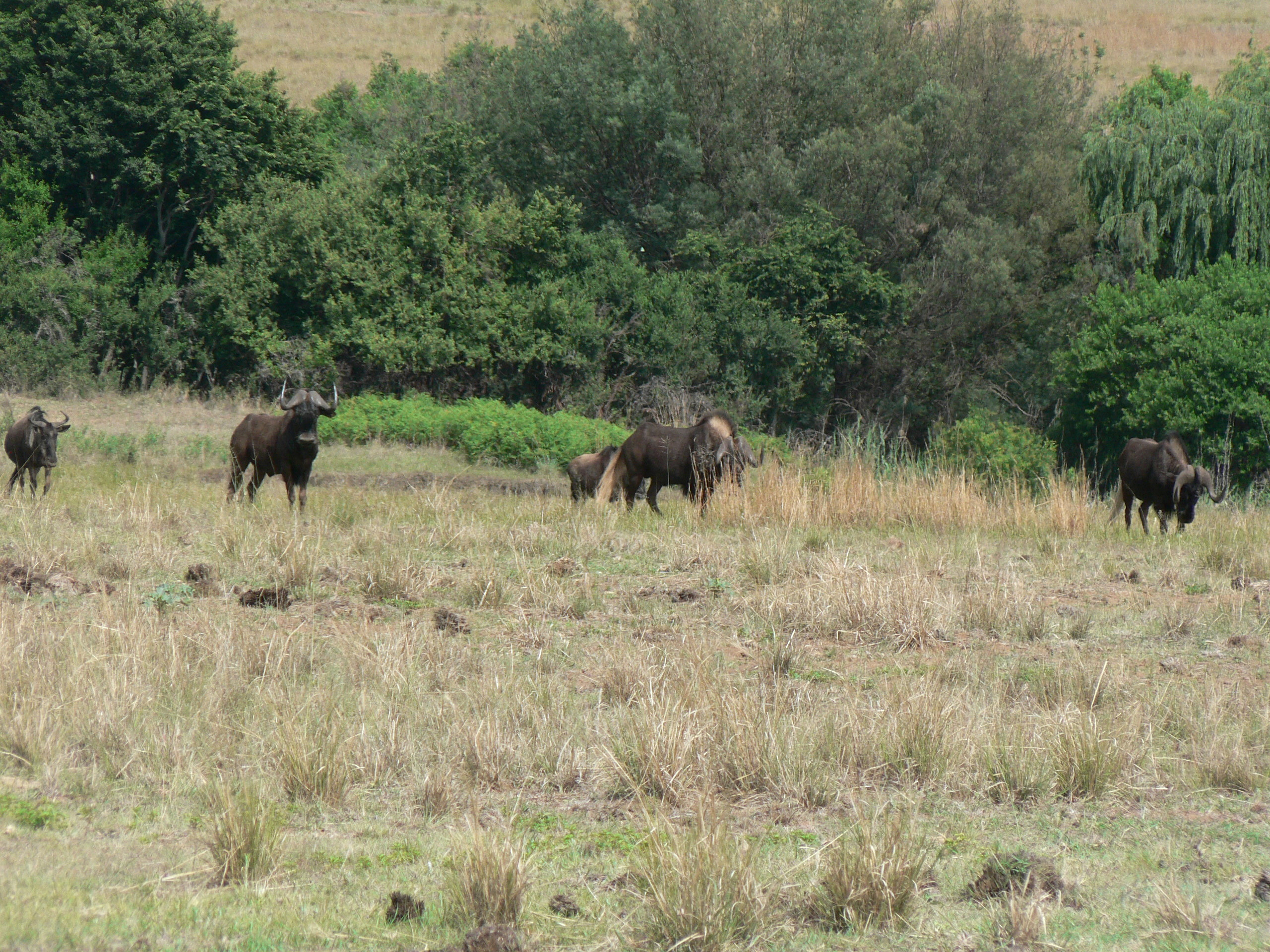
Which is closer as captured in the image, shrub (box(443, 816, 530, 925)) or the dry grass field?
shrub (box(443, 816, 530, 925))

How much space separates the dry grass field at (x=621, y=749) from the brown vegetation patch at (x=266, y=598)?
0.73ft

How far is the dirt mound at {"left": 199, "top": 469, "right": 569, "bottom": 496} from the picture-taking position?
70.5 feet

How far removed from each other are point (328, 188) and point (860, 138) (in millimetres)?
14481

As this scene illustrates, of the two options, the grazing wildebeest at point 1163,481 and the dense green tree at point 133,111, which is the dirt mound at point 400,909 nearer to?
the grazing wildebeest at point 1163,481

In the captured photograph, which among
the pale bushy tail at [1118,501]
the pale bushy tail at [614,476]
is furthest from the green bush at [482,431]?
the pale bushy tail at [1118,501]

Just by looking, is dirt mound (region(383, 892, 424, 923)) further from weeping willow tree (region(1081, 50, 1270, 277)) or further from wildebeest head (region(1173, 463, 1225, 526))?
weeping willow tree (region(1081, 50, 1270, 277))

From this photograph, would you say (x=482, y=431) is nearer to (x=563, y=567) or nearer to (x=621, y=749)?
(x=563, y=567)

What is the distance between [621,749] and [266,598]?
4.28m

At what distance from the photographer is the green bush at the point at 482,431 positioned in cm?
2509

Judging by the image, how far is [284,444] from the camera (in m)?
15.9

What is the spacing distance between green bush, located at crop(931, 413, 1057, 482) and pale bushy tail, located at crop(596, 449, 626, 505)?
1384 centimetres

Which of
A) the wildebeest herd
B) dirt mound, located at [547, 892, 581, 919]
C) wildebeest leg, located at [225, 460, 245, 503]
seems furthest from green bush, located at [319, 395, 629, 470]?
dirt mound, located at [547, 892, 581, 919]

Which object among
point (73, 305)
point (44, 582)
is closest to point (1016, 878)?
point (44, 582)

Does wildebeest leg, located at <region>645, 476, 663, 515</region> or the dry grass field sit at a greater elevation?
the dry grass field
